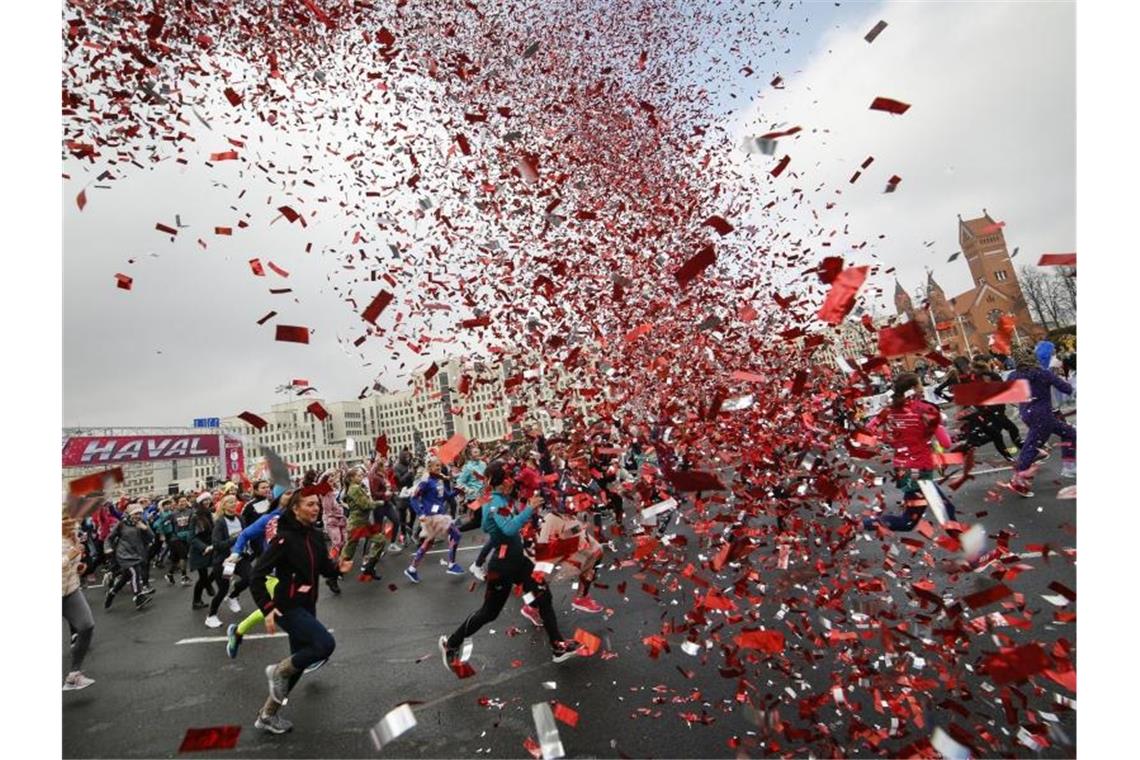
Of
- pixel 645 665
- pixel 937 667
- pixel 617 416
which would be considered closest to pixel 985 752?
pixel 937 667

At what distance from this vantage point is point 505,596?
5.09 metres

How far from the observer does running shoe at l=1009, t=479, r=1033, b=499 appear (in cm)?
795

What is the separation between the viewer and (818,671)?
406cm

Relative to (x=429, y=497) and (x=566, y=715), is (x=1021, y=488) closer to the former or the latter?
(x=566, y=715)

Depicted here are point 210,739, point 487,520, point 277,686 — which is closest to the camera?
point 210,739

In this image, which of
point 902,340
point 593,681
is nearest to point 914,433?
point 902,340

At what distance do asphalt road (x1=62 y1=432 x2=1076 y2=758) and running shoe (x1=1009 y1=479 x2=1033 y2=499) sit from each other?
6.1 inches

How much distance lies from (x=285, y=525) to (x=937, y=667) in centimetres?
496

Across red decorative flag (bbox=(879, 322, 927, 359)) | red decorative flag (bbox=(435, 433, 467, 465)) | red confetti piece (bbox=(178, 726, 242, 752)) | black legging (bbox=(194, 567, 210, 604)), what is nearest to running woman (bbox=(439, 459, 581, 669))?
red decorative flag (bbox=(435, 433, 467, 465))

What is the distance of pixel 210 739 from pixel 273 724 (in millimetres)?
444

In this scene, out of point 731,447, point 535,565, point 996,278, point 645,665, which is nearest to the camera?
point 645,665

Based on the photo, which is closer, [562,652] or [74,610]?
[562,652]

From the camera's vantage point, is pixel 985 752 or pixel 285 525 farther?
pixel 285 525

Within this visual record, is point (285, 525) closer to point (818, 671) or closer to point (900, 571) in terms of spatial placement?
point (818, 671)
